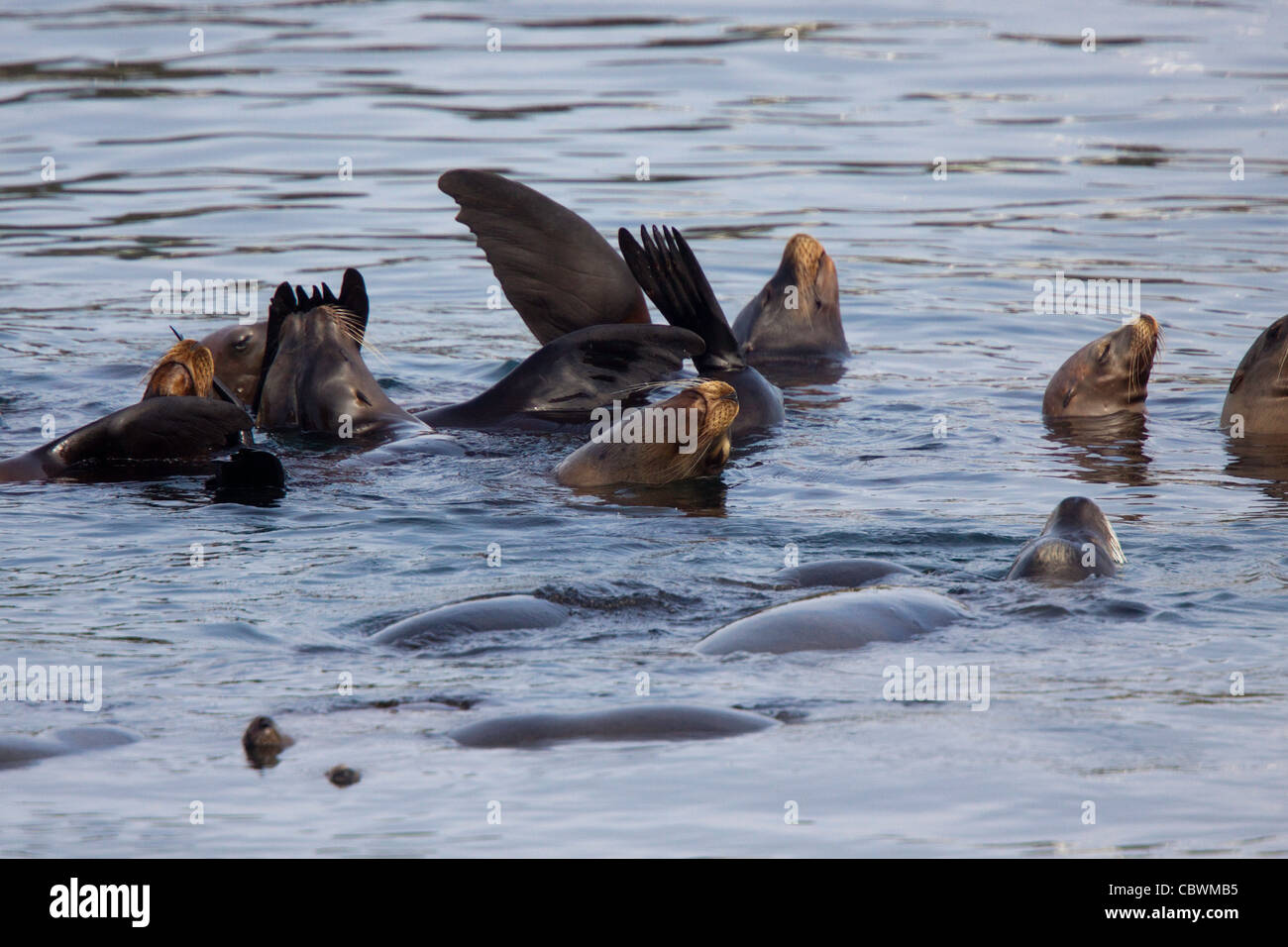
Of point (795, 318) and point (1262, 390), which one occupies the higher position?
point (795, 318)

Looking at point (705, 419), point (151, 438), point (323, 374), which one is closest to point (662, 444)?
point (705, 419)

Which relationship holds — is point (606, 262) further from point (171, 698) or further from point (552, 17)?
point (552, 17)

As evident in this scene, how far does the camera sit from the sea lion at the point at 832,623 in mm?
4586

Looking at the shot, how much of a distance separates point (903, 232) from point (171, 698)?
31.0 ft

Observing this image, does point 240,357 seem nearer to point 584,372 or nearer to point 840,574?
point 584,372

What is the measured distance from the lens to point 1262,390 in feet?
25.4

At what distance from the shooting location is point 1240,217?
511 inches

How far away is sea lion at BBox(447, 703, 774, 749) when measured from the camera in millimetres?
4039

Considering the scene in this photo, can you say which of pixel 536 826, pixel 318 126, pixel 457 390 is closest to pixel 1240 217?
pixel 457 390

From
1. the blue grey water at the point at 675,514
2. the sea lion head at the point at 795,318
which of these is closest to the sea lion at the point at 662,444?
the blue grey water at the point at 675,514

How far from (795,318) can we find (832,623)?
500 centimetres

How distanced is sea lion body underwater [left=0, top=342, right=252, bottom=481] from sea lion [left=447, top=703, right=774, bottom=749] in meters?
2.92

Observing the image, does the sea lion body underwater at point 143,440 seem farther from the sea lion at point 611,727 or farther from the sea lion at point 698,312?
the sea lion at point 611,727

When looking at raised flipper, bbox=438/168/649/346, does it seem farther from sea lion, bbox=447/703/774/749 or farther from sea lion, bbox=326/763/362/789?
sea lion, bbox=326/763/362/789
